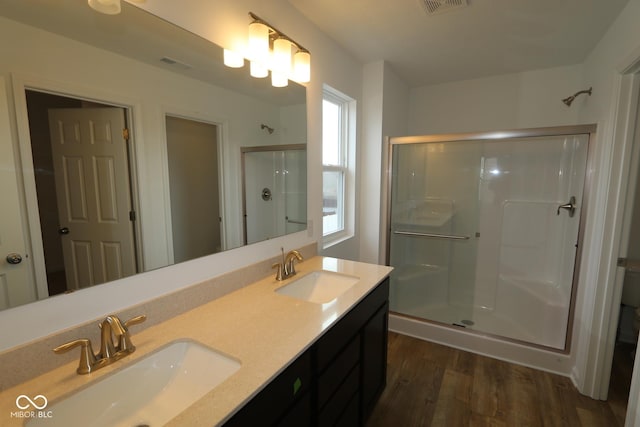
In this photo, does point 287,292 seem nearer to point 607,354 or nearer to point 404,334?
point 404,334

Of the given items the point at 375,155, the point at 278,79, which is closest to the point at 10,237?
the point at 278,79

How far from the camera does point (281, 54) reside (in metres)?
1.59

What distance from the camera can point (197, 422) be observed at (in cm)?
66

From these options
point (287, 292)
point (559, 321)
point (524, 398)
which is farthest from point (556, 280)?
point (287, 292)

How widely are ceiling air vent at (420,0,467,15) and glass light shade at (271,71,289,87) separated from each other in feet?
2.92

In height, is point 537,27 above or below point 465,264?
above

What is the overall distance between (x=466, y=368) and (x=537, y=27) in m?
2.41

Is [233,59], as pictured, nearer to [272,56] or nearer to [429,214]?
[272,56]

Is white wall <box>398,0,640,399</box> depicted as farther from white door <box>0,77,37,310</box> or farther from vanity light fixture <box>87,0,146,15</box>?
white door <box>0,77,37,310</box>

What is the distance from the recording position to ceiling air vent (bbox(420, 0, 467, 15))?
1.67 m

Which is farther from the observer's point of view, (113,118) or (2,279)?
(113,118)

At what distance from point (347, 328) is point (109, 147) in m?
1.14

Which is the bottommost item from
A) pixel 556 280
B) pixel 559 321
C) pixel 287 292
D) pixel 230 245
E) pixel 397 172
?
pixel 559 321

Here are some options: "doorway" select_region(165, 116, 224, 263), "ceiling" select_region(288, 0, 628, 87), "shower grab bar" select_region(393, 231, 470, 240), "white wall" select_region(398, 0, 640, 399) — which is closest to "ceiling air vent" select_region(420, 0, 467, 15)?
"ceiling" select_region(288, 0, 628, 87)
